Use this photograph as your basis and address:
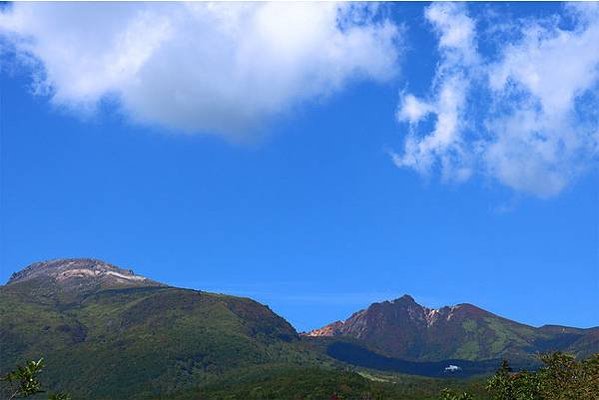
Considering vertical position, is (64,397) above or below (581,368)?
below

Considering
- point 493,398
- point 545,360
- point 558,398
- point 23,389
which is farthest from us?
point 493,398

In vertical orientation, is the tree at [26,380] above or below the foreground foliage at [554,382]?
below

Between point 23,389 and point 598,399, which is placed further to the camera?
point 598,399

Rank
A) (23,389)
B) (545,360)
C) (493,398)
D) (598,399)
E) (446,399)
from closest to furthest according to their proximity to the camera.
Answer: (23,389), (598,399), (545,360), (446,399), (493,398)

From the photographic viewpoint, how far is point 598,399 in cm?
10381

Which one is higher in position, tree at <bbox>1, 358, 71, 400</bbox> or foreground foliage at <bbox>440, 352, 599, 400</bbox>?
foreground foliage at <bbox>440, 352, 599, 400</bbox>

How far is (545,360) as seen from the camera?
445 ft

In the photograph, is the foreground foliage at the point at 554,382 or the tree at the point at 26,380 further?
the foreground foliage at the point at 554,382

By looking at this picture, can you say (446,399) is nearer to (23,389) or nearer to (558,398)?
(558,398)

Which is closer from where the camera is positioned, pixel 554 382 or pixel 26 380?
pixel 26 380

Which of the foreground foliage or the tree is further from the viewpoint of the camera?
the foreground foliage

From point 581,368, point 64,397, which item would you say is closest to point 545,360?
point 581,368

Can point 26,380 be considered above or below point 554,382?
below

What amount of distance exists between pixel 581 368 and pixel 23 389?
390ft
